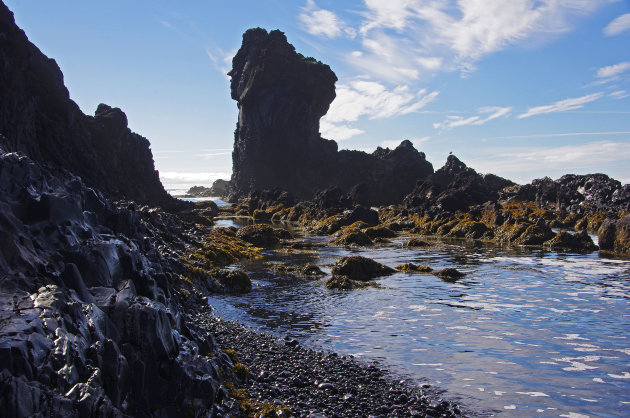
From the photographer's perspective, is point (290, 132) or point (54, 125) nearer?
point (54, 125)

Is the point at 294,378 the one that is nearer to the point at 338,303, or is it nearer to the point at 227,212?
the point at 338,303

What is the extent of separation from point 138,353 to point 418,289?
790 inches

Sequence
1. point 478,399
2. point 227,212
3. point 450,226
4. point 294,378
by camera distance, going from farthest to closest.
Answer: point 227,212 → point 450,226 → point 294,378 → point 478,399

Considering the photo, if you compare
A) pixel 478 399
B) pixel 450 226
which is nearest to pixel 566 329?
pixel 478 399

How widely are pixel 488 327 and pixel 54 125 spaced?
5354 centimetres

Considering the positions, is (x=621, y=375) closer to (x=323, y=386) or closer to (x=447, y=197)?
(x=323, y=386)

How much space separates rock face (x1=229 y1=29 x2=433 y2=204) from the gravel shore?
123053 millimetres

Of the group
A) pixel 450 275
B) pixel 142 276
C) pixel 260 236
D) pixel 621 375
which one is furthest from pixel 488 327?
pixel 260 236

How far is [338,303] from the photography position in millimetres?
22438

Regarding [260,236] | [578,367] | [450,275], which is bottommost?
[578,367]

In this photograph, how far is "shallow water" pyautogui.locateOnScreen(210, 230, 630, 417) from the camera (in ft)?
39.5

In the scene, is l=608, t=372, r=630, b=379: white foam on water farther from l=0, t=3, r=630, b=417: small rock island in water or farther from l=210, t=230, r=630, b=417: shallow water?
l=0, t=3, r=630, b=417: small rock island in water

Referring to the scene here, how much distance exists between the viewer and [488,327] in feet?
59.3

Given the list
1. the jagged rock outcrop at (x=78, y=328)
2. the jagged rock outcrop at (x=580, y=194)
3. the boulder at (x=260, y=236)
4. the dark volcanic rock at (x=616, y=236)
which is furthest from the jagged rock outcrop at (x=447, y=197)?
the jagged rock outcrop at (x=78, y=328)
